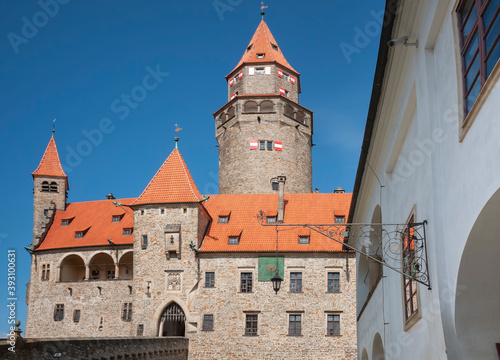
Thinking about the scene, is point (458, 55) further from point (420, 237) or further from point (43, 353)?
point (43, 353)

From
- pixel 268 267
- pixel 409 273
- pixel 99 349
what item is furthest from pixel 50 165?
pixel 409 273

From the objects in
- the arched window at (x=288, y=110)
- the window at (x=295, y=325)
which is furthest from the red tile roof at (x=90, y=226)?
the arched window at (x=288, y=110)

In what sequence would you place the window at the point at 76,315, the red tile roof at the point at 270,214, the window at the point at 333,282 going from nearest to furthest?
the window at the point at 333,282 < the red tile roof at the point at 270,214 < the window at the point at 76,315

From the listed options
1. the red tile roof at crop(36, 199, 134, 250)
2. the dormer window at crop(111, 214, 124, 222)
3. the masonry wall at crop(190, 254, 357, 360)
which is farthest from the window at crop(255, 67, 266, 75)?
the masonry wall at crop(190, 254, 357, 360)

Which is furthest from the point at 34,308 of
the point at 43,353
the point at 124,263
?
the point at 43,353

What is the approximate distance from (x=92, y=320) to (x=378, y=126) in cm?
3076

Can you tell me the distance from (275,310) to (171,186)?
360 inches

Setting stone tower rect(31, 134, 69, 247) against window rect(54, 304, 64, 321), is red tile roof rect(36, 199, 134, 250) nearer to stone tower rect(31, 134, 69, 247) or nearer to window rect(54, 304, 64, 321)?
stone tower rect(31, 134, 69, 247)

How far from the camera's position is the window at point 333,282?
3400 cm

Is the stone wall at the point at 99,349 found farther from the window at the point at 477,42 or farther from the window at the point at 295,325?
the window at the point at 477,42

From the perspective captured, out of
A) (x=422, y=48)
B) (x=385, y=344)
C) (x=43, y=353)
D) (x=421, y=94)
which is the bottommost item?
(x=43, y=353)

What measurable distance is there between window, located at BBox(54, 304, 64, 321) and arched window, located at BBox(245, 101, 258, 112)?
60.3 ft

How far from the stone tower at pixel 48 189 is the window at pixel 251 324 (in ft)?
54.1

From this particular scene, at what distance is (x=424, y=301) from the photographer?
720cm
